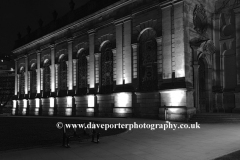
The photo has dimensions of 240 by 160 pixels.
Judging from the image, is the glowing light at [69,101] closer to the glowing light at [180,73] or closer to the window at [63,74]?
the window at [63,74]

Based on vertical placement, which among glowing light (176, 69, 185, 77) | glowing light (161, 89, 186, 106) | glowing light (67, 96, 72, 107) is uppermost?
glowing light (176, 69, 185, 77)

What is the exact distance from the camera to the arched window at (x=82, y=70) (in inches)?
1374

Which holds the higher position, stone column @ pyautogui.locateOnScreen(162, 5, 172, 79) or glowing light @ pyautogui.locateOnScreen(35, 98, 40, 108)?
stone column @ pyautogui.locateOnScreen(162, 5, 172, 79)

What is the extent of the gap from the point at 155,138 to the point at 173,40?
12.9 meters

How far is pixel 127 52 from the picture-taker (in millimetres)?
28125

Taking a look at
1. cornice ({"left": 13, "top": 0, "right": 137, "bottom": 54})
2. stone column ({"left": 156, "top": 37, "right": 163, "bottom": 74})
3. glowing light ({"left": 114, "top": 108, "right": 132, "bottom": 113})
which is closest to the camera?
stone column ({"left": 156, "top": 37, "right": 163, "bottom": 74})

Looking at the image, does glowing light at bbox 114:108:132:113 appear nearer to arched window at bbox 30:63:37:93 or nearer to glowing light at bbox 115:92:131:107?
glowing light at bbox 115:92:131:107

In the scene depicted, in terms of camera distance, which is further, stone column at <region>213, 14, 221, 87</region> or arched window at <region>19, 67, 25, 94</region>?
arched window at <region>19, 67, 25, 94</region>

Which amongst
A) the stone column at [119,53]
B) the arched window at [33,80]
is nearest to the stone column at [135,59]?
the stone column at [119,53]

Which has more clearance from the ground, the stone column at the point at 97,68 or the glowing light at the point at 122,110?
the stone column at the point at 97,68

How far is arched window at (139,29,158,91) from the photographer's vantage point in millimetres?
26047

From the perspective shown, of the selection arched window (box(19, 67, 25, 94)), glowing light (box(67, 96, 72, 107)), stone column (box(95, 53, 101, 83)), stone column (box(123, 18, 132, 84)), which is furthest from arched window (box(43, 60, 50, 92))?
stone column (box(123, 18, 132, 84))

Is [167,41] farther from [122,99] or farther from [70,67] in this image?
[70,67]

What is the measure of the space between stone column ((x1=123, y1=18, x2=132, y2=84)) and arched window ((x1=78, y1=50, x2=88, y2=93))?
326 inches
